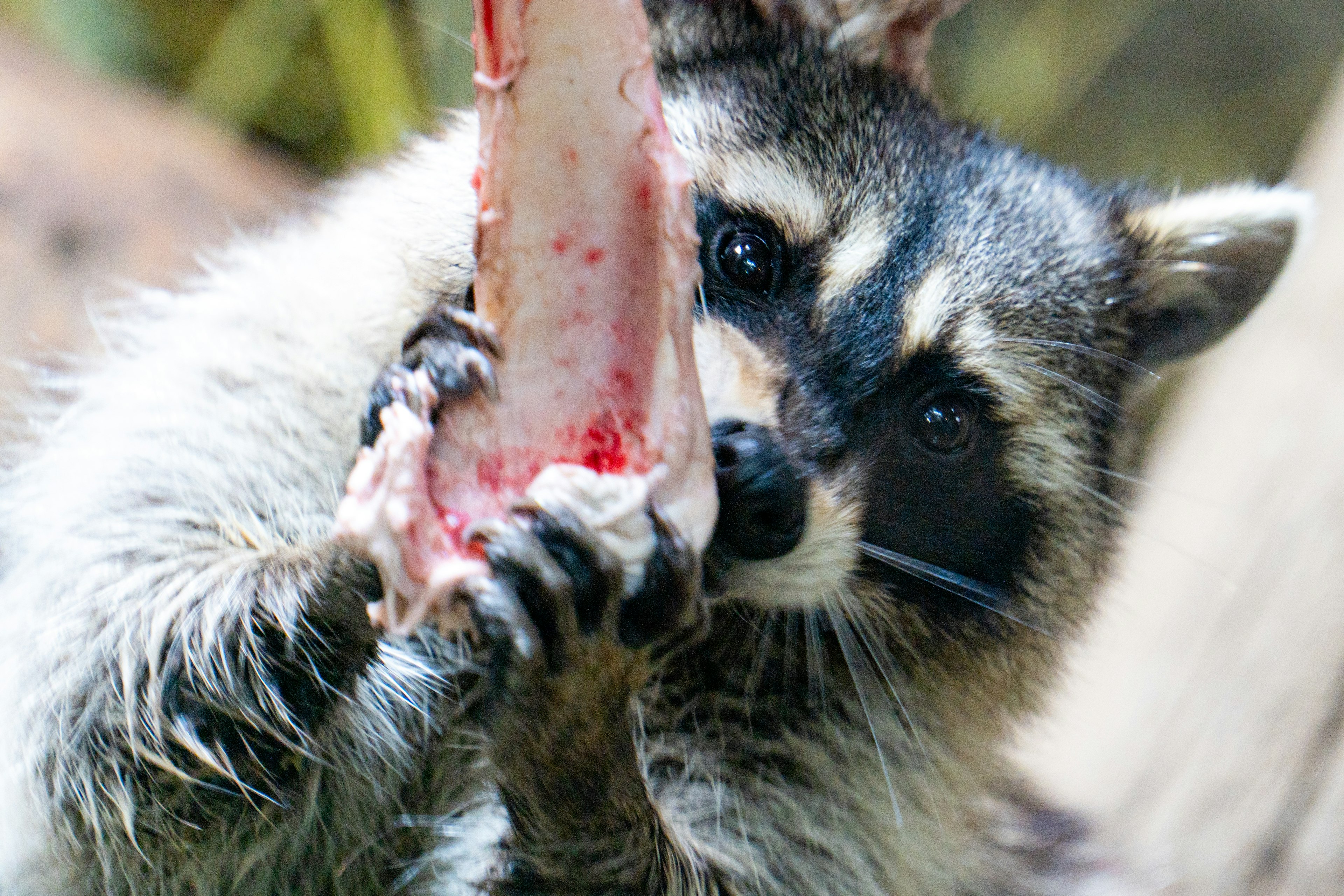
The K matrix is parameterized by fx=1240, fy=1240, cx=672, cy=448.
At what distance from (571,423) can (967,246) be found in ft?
2.82

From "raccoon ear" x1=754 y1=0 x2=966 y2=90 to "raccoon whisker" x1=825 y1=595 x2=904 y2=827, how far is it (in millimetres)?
1117

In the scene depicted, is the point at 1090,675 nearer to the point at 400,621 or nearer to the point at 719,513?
the point at 719,513

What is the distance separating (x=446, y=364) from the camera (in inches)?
61.6

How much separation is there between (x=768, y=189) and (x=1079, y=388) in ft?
2.27

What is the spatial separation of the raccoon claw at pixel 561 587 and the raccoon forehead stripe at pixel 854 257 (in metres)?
0.65

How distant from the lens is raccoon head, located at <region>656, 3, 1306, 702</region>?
1.87m

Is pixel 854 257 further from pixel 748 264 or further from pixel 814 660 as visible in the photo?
pixel 814 660

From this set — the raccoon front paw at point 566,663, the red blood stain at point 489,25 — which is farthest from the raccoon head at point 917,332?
the red blood stain at point 489,25

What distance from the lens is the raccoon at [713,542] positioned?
185 centimetres

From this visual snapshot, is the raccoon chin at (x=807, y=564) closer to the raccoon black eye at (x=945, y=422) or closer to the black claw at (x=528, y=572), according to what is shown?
the raccoon black eye at (x=945, y=422)

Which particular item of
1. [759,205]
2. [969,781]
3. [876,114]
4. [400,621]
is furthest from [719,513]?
[969,781]

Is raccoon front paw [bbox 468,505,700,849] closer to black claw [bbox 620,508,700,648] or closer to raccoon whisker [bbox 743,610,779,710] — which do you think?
black claw [bbox 620,508,700,648]

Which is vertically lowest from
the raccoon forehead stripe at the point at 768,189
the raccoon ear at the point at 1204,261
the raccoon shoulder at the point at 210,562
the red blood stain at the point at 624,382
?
the raccoon shoulder at the point at 210,562

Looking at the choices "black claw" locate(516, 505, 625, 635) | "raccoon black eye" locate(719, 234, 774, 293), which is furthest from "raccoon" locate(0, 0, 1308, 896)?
"black claw" locate(516, 505, 625, 635)
